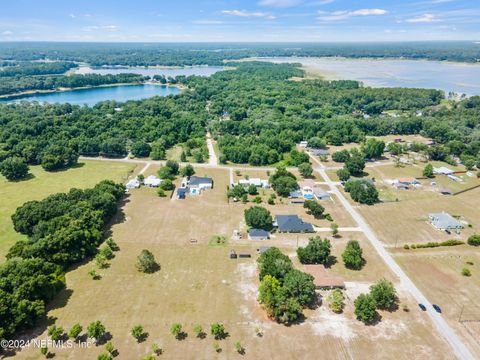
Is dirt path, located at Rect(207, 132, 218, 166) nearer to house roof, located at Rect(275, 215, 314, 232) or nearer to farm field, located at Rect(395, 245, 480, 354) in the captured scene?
house roof, located at Rect(275, 215, 314, 232)

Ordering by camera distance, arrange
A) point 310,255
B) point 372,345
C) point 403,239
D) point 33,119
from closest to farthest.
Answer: point 372,345, point 310,255, point 403,239, point 33,119

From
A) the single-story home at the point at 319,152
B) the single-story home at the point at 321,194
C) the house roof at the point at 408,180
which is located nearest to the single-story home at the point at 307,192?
the single-story home at the point at 321,194

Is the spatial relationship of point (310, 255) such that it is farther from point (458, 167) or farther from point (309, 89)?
point (309, 89)

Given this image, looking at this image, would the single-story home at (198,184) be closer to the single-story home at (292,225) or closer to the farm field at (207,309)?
the farm field at (207,309)

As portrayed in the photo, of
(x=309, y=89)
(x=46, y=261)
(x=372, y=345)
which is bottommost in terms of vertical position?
(x=372, y=345)

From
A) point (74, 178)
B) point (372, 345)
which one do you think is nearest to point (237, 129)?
point (74, 178)

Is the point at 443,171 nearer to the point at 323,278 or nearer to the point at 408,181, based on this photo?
the point at 408,181
